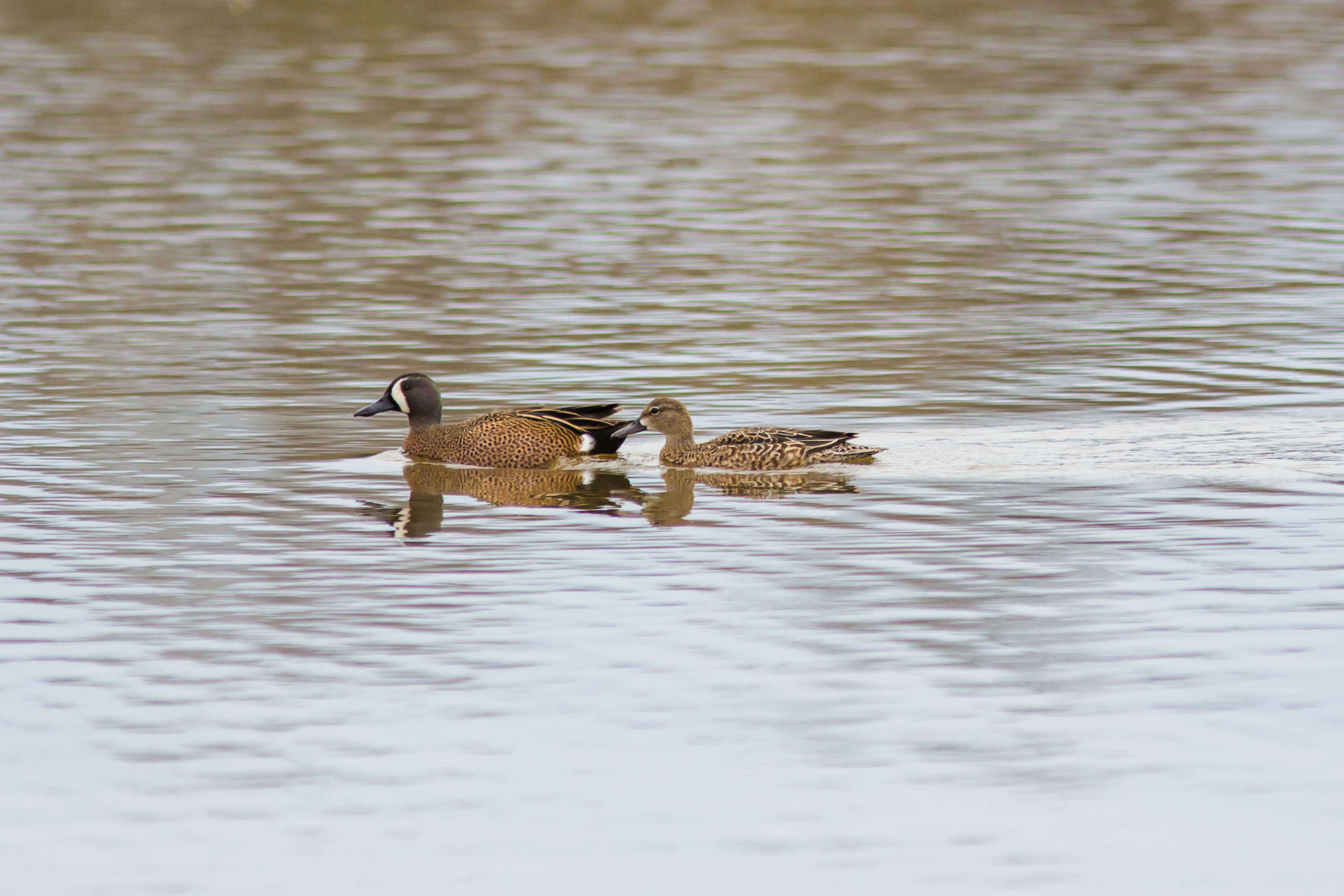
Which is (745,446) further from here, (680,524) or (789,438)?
(680,524)

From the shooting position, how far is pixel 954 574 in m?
12.3

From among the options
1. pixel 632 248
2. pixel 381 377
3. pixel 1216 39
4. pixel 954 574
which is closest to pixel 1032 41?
pixel 1216 39

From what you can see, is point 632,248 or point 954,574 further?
point 632,248

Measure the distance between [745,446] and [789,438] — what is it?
33cm

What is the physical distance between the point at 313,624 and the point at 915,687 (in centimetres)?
322

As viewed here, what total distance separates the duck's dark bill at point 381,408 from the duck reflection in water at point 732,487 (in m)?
2.17

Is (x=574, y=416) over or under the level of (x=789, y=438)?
over

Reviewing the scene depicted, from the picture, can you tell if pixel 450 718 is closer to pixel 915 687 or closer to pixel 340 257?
pixel 915 687

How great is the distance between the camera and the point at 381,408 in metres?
16.7

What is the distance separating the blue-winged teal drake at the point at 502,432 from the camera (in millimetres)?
16141

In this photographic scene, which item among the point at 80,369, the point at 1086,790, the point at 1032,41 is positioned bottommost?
the point at 1086,790

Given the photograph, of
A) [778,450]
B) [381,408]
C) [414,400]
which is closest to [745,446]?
[778,450]

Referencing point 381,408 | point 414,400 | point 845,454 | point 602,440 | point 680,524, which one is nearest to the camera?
point 680,524

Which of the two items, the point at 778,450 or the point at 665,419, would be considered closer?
the point at 778,450
